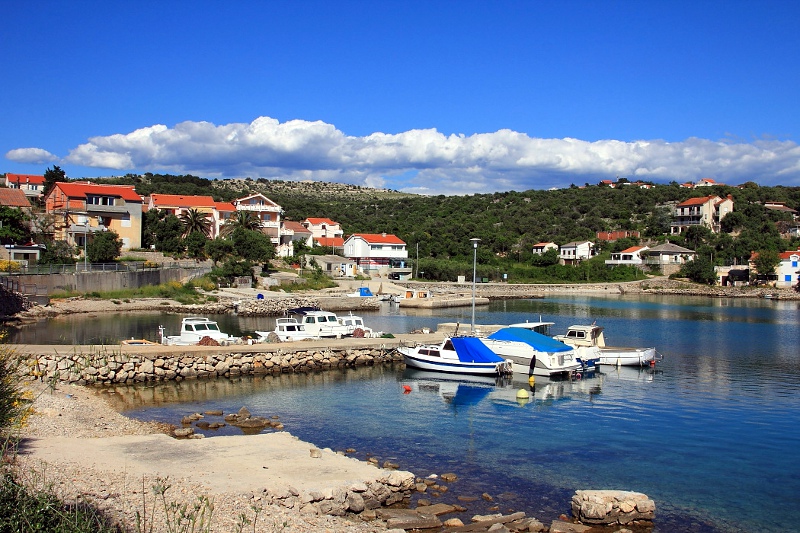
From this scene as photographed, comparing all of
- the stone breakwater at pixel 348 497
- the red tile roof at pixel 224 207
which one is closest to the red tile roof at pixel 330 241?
the red tile roof at pixel 224 207

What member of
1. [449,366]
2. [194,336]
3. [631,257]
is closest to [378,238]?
[631,257]

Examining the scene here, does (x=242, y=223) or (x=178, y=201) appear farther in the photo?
(x=178, y=201)

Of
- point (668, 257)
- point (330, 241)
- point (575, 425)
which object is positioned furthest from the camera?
point (668, 257)

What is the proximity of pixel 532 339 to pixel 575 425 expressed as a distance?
1133 cm

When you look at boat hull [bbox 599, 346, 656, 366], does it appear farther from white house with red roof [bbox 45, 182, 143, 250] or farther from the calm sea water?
white house with red roof [bbox 45, 182, 143, 250]

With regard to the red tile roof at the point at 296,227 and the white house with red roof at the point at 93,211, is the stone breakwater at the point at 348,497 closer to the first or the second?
the white house with red roof at the point at 93,211

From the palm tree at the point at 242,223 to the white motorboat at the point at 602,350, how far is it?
5444 centimetres

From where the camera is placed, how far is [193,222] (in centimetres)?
8481

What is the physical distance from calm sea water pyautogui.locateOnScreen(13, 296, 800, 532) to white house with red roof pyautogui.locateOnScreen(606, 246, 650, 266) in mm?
71906

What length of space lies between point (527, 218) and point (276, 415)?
398 ft

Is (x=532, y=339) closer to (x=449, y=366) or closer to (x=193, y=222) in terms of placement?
(x=449, y=366)

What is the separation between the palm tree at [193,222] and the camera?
85.0 metres

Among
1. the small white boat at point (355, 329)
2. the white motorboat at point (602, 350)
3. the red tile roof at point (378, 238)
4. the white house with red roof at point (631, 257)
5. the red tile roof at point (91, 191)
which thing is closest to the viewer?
the white motorboat at point (602, 350)

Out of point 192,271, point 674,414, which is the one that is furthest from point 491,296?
point 674,414
